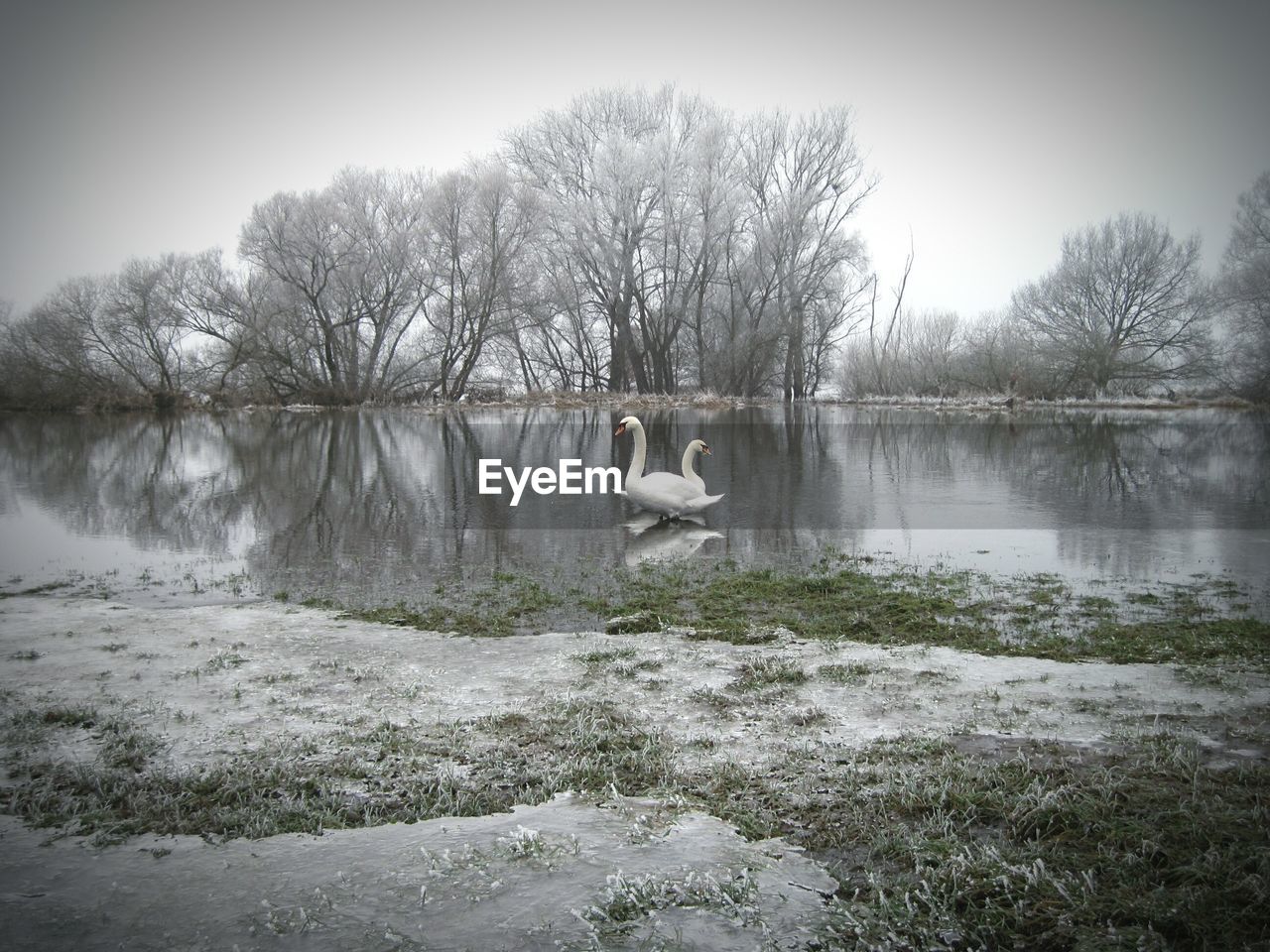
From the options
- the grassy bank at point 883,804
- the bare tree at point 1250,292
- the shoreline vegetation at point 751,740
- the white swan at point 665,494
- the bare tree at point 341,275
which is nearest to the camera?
the grassy bank at point 883,804

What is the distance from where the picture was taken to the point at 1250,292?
76.2 ft

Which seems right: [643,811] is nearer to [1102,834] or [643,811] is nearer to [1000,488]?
[1102,834]

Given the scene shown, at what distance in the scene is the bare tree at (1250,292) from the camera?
19.5 meters

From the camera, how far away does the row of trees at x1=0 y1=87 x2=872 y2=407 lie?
122ft

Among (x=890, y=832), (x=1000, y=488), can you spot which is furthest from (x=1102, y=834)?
(x=1000, y=488)

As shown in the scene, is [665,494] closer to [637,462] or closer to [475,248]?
[637,462]

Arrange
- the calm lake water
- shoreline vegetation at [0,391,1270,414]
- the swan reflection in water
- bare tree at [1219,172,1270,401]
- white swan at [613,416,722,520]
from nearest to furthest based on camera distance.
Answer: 1. the calm lake water
2. the swan reflection in water
3. white swan at [613,416,722,520]
4. bare tree at [1219,172,1270,401]
5. shoreline vegetation at [0,391,1270,414]

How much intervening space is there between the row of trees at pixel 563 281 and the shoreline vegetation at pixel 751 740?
3377 centimetres

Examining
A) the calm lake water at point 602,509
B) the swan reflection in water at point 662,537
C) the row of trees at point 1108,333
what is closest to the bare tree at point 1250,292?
the row of trees at point 1108,333

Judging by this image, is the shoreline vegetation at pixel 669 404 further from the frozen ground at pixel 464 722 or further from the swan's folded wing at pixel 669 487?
the frozen ground at pixel 464 722

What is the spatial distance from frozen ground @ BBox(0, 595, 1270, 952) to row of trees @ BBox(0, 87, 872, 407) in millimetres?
33893

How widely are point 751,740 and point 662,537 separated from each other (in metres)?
4.98

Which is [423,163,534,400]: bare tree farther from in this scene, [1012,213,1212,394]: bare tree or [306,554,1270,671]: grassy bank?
[306,554,1270,671]: grassy bank

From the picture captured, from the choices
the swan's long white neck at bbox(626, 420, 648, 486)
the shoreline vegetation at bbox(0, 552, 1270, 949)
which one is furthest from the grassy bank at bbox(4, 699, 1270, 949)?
the swan's long white neck at bbox(626, 420, 648, 486)
